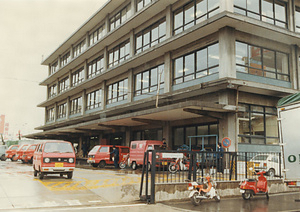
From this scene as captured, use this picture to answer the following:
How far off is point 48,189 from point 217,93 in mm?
13354

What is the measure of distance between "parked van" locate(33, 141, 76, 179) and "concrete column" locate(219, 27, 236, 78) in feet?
35.5

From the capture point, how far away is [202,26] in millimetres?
21516

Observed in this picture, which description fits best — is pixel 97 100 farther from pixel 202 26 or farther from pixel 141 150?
pixel 202 26

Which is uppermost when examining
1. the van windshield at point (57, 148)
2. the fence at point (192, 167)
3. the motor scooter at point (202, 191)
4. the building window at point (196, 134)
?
the building window at point (196, 134)

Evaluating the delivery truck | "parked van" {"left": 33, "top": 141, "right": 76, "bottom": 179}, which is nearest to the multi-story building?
"parked van" {"left": 33, "top": 141, "right": 76, "bottom": 179}

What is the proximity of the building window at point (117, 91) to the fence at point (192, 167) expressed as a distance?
21728mm

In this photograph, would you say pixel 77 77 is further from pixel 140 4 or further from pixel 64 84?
pixel 140 4

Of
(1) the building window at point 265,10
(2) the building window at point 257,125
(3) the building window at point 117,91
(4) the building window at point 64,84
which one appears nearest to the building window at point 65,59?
(4) the building window at point 64,84

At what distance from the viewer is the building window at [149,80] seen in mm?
28156

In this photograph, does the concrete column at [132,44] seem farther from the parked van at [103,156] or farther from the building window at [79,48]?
the building window at [79,48]

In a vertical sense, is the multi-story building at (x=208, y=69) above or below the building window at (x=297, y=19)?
below

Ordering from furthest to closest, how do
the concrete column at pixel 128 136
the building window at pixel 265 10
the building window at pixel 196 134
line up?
the concrete column at pixel 128 136 → the building window at pixel 196 134 → the building window at pixel 265 10

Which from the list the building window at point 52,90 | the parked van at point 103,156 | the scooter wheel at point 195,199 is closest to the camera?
the scooter wheel at point 195,199

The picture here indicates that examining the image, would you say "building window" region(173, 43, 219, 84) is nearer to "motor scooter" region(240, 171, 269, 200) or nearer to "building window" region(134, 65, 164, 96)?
"building window" region(134, 65, 164, 96)
